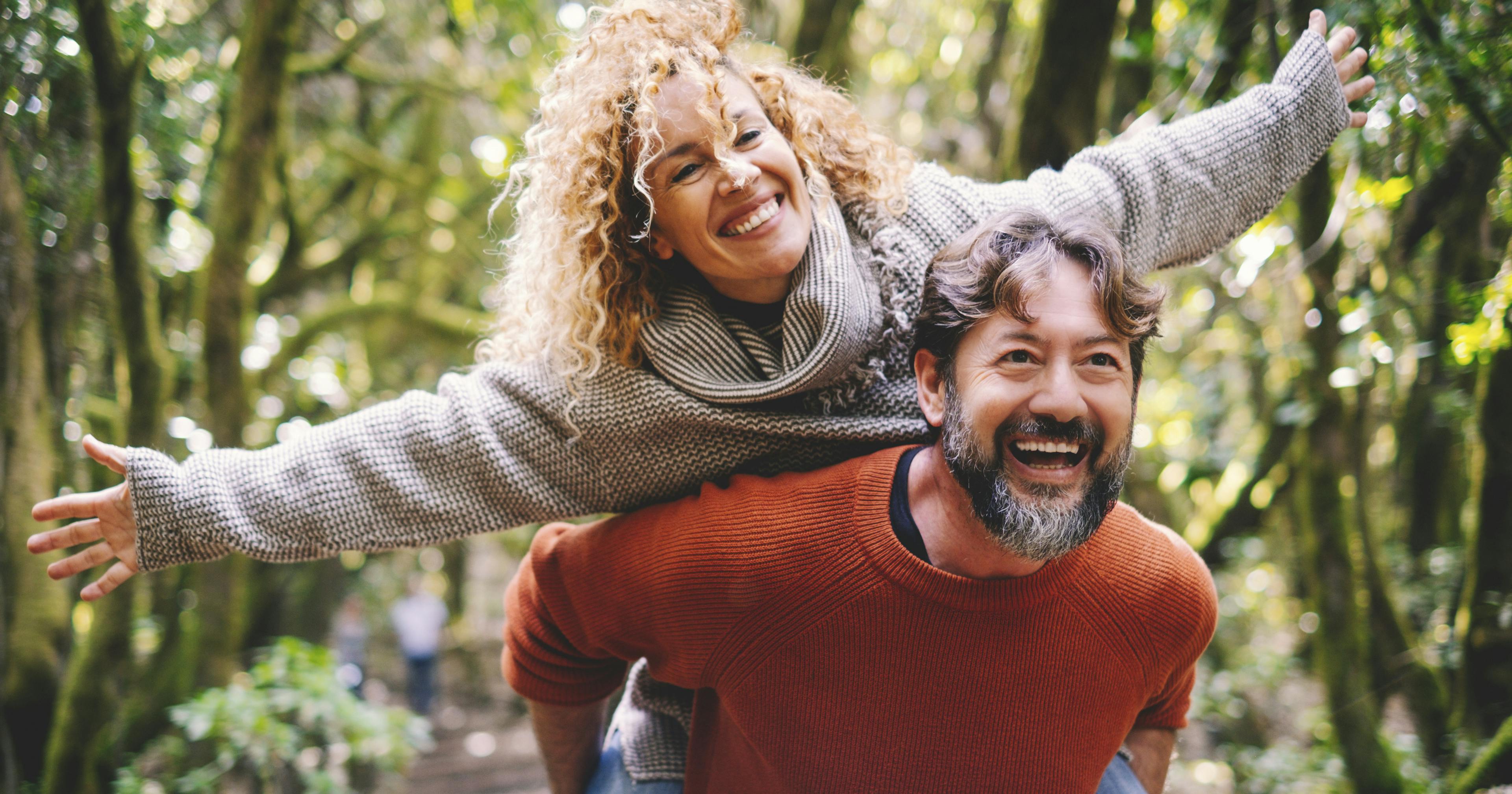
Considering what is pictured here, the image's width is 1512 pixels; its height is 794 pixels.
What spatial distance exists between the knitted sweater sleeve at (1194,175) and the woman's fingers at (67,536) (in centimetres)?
155

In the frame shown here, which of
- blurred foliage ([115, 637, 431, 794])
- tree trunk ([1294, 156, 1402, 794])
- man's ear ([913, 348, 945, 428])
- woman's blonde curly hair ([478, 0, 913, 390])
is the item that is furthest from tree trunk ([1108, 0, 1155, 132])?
blurred foliage ([115, 637, 431, 794])

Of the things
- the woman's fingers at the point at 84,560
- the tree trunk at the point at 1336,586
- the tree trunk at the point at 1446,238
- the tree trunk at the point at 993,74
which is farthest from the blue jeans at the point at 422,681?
the tree trunk at the point at 1446,238

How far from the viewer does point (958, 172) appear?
14.5 ft

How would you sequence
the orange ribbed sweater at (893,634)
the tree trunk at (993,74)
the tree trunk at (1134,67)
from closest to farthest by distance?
1. the orange ribbed sweater at (893,634)
2. the tree trunk at (1134,67)
3. the tree trunk at (993,74)

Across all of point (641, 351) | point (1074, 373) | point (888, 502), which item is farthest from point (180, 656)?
point (1074, 373)

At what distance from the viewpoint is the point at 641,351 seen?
1.67 metres

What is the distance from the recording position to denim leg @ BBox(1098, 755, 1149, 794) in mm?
1678

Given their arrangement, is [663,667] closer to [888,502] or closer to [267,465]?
[888,502]

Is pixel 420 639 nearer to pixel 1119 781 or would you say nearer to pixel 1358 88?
pixel 1119 781

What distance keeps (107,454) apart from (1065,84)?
232 cm

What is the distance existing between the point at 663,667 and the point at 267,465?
0.80 metres

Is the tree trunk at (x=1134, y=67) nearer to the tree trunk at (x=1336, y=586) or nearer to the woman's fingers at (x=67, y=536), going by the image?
the tree trunk at (x=1336, y=586)

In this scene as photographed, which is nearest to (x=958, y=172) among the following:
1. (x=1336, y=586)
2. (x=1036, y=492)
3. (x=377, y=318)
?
(x=1336, y=586)

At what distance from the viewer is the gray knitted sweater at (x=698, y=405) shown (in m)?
1.56
